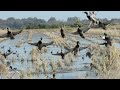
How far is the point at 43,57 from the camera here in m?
3.48

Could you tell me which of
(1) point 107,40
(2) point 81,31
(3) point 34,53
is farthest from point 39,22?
(1) point 107,40

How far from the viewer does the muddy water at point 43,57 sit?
11.0ft

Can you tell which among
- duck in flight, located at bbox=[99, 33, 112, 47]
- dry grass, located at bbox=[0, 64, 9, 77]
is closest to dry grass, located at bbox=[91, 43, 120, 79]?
duck in flight, located at bbox=[99, 33, 112, 47]

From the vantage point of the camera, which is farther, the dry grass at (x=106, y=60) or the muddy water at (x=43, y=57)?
the dry grass at (x=106, y=60)

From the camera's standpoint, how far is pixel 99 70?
3496mm

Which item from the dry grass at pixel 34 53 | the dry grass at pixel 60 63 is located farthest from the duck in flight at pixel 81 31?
the dry grass at pixel 34 53

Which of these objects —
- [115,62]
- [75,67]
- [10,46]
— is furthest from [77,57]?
[10,46]

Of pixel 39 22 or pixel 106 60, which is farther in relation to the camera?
pixel 106 60

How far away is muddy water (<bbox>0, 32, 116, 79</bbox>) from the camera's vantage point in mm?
3355

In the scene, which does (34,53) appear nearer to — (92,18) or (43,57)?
(43,57)

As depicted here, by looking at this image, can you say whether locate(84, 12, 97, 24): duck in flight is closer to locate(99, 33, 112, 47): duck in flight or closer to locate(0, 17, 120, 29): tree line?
locate(0, 17, 120, 29): tree line

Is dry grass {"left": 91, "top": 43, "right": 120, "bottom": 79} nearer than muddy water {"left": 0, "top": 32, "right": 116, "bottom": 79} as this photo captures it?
No

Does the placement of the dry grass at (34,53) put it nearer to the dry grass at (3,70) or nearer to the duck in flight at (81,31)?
the dry grass at (3,70)
